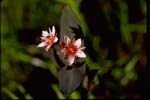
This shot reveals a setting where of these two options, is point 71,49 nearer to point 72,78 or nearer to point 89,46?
point 72,78

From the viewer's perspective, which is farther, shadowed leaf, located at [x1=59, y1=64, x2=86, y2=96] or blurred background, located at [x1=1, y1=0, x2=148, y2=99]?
blurred background, located at [x1=1, y1=0, x2=148, y2=99]

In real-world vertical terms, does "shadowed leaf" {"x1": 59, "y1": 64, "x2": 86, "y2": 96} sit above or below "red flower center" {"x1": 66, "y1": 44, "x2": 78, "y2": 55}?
below

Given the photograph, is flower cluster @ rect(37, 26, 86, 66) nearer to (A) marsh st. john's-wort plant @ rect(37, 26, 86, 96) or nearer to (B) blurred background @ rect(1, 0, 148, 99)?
(A) marsh st. john's-wort plant @ rect(37, 26, 86, 96)

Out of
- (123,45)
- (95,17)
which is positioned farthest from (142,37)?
(95,17)

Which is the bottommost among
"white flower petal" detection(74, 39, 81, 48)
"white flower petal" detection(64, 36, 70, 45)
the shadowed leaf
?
the shadowed leaf

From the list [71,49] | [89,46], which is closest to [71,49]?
[71,49]

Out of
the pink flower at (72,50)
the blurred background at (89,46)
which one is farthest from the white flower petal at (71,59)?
the blurred background at (89,46)

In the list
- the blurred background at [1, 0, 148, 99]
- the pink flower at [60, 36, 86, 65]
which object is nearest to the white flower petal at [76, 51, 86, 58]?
the pink flower at [60, 36, 86, 65]

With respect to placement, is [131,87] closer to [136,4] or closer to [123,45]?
[123,45]
